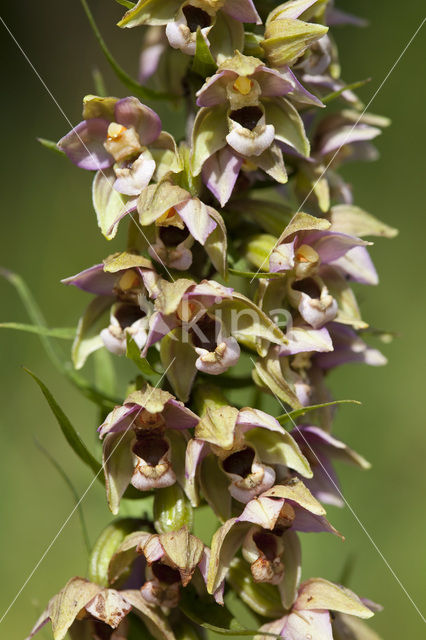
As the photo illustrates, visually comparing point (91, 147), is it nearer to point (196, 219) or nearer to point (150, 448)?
point (196, 219)

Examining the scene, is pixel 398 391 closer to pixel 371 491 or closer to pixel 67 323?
pixel 371 491

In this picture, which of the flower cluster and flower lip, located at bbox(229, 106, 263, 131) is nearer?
the flower cluster

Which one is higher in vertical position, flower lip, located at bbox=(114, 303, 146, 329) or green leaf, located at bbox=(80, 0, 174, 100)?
green leaf, located at bbox=(80, 0, 174, 100)

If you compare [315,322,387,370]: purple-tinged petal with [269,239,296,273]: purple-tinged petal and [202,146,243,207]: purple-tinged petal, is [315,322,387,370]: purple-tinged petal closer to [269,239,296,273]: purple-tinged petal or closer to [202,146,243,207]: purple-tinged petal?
[269,239,296,273]: purple-tinged petal

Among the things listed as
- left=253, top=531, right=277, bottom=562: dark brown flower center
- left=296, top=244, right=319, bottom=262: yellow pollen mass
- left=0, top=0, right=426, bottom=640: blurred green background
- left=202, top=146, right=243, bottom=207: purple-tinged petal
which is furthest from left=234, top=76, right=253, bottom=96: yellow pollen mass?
left=0, top=0, right=426, bottom=640: blurred green background

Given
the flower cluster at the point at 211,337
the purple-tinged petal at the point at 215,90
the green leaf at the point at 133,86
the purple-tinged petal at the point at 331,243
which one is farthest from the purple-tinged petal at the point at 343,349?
the green leaf at the point at 133,86

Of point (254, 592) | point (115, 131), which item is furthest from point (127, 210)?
point (254, 592)
